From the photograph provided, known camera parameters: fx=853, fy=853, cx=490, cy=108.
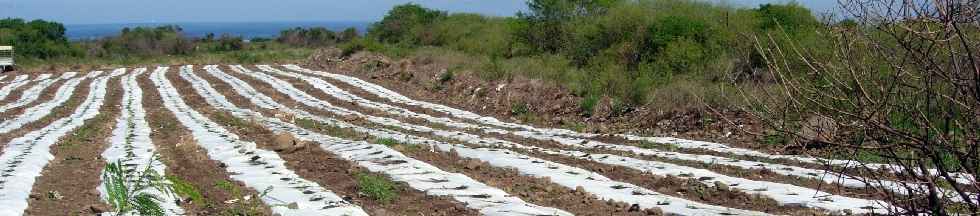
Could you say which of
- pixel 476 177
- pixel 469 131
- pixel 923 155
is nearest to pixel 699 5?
pixel 469 131

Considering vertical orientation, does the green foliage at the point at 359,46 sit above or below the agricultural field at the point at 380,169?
below

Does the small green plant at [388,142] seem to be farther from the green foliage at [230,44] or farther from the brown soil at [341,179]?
the green foliage at [230,44]

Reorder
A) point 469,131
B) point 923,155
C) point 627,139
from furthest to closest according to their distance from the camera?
point 469,131 < point 627,139 < point 923,155

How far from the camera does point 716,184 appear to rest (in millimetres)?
7320

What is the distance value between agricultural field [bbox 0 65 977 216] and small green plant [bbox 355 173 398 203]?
0.02m

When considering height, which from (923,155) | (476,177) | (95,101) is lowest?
(95,101)

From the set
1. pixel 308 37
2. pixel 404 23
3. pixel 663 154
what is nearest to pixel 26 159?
pixel 663 154

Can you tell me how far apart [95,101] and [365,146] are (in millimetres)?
12393

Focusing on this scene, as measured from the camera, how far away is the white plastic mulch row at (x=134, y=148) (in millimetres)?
6688

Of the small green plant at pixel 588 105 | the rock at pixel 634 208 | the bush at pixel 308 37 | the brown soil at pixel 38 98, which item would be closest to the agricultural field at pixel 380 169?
the rock at pixel 634 208

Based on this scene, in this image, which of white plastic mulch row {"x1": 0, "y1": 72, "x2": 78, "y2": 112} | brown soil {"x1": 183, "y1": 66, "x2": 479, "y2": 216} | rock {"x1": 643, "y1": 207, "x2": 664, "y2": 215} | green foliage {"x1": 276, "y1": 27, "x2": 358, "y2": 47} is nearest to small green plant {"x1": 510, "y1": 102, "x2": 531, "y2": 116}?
brown soil {"x1": 183, "y1": 66, "x2": 479, "y2": 216}

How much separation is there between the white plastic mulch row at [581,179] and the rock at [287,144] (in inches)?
56.6

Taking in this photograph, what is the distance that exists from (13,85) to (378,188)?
22287 millimetres

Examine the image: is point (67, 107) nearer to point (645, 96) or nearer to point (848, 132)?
point (645, 96)
